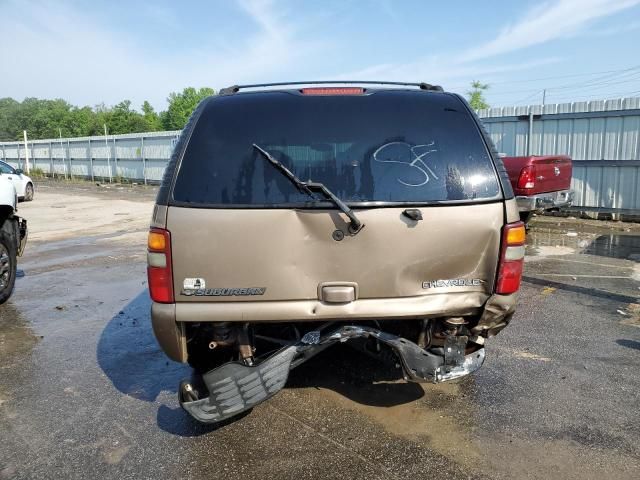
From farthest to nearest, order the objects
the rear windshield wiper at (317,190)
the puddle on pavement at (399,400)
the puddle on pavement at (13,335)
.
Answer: the puddle on pavement at (13,335)
the puddle on pavement at (399,400)
the rear windshield wiper at (317,190)

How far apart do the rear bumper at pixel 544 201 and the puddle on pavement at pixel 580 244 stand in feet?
2.18

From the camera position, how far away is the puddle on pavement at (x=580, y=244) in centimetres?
908

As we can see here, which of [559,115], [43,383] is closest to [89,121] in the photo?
[559,115]

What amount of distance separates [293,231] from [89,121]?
86.3 m

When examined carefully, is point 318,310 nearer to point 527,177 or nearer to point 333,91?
point 333,91

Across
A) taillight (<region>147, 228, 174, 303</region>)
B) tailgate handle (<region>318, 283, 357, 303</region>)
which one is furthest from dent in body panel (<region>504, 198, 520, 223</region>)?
taillight (<region>147, 228, 174, 303</region>)

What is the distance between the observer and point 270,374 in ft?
9.95

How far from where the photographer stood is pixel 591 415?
3.47 m

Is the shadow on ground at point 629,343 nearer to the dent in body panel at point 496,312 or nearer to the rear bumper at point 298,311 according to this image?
the dent in body panel at point 496,312

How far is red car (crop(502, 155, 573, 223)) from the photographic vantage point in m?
9.81

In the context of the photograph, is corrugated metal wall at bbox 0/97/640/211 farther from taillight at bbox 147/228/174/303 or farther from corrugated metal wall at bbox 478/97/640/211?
taillight at bbox 147/228/174/303

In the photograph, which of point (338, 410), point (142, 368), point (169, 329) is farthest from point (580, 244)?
point (169, 329)

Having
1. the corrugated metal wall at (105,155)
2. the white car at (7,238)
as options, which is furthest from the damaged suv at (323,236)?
the corrugated metal wall at (105,155)

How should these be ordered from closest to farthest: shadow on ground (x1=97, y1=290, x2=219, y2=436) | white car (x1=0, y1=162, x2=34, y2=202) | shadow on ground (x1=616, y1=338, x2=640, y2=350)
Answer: shadow on ground (x1=97, y1=290, x2=219, y2=436) → shadow on ground (x1=616, y1=338, x2=640, y2=350) → white car (x1=0, y1=162, x2=34, y2=202)
